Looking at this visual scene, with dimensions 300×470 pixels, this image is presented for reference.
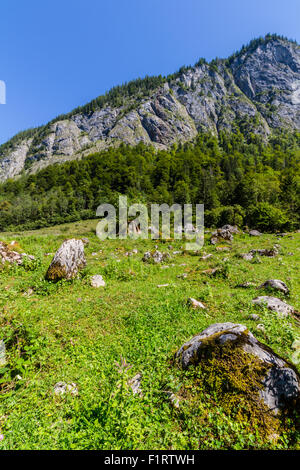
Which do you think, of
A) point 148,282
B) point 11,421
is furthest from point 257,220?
point 11,421

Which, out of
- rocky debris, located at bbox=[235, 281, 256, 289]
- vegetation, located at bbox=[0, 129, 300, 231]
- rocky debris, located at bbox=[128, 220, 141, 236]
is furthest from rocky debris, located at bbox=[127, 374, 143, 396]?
vegetation, located at bbox=[0, 129, 300, 231]

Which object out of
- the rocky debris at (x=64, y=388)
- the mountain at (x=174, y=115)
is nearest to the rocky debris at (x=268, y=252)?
the rocky debris at (x=64, y=388)

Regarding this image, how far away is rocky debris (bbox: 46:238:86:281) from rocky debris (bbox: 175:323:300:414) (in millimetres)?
7973

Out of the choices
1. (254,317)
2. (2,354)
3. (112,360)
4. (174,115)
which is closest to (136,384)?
(112,360)

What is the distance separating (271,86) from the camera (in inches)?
7283

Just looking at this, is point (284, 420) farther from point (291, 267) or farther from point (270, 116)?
point (270, 116)

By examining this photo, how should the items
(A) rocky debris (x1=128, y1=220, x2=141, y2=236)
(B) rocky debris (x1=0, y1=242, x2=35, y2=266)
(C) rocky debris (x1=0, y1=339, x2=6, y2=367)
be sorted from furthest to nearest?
1. (A) rocky debris (x1=128, y1=220, x2=141, y2=236)
2. (B) rocky debris (x1=0, y1=242, x2=35, y2=266)
3. (C) rocky debris (x1=0, y1=339, x2=6, y2=367)

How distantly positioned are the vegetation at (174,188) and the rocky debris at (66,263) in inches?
974

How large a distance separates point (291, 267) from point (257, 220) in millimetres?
26348

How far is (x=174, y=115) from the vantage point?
547 feet

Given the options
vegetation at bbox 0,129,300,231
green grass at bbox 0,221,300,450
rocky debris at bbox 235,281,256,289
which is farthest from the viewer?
vegetation at bbox 0,129,300,231

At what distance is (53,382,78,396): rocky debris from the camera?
430 cm

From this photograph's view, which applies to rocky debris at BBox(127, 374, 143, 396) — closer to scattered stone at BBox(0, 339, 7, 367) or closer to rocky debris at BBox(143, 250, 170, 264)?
scattered stone at BBox(0, 339, 7, 367)

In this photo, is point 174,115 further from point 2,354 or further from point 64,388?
point 64,388
